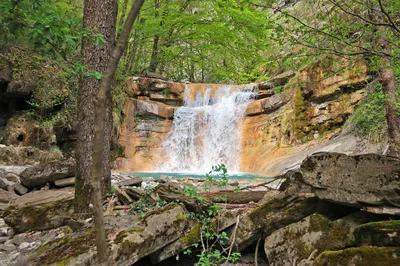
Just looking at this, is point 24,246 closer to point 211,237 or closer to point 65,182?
point 65,182

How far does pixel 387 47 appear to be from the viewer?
12.9 ft

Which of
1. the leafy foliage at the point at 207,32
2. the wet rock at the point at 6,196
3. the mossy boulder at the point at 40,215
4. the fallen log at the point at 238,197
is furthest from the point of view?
the leafy foliage at the point at 207,32

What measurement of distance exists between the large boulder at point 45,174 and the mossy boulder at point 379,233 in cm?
474

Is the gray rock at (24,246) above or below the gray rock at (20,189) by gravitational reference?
below

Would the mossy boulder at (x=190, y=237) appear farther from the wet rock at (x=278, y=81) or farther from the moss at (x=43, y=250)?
the wet rock at (x=278, y=81)

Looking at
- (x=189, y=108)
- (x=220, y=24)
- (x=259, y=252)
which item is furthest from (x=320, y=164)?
(x=189, y=108)

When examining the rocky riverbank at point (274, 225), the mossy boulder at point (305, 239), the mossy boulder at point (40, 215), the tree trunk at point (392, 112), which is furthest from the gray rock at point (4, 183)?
the tree trunk at point (392, 112)

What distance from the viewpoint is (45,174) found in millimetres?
5332

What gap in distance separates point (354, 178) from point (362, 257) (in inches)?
26.9

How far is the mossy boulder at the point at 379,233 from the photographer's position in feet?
7.46

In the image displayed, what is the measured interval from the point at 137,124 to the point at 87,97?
11.0 m

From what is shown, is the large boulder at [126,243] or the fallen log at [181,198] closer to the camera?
the large boulder at [126,243]

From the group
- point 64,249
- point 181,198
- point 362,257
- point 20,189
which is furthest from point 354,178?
point 20,189

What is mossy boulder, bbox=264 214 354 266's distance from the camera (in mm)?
2689
